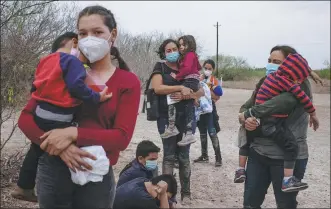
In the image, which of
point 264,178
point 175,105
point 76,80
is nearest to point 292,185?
point 264,178

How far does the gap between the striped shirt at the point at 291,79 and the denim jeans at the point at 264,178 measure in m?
0.53

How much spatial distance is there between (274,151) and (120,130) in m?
1.94

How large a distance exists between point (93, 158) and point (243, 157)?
227 cm

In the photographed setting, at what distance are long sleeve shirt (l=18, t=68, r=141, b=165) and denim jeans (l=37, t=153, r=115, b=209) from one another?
0.47 feet

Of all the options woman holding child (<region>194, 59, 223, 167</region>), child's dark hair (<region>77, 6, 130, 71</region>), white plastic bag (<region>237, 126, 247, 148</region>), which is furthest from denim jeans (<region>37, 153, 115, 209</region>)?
woman holding child (<region>194, 59, 223, 167</region>)

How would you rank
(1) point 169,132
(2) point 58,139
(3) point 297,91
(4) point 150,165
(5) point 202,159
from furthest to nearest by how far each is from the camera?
(5) point 202,159 < (1) point 169,132 < (4) point 150,165 < (3) point 297,91 < (2) point 58,139

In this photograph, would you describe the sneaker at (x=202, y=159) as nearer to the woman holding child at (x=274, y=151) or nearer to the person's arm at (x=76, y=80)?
the woman holding child at (x=274, y=151)

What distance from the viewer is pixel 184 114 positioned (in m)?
5.00

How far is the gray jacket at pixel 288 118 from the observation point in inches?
140

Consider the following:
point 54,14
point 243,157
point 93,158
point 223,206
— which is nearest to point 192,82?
point 243,157

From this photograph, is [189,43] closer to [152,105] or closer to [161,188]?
[152,105]

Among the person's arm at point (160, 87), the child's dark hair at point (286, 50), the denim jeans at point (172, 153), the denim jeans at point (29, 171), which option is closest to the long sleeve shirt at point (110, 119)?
the denim jeans at point (29, 171)

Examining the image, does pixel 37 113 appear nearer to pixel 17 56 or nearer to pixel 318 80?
pixel 318 80

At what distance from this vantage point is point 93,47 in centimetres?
224
